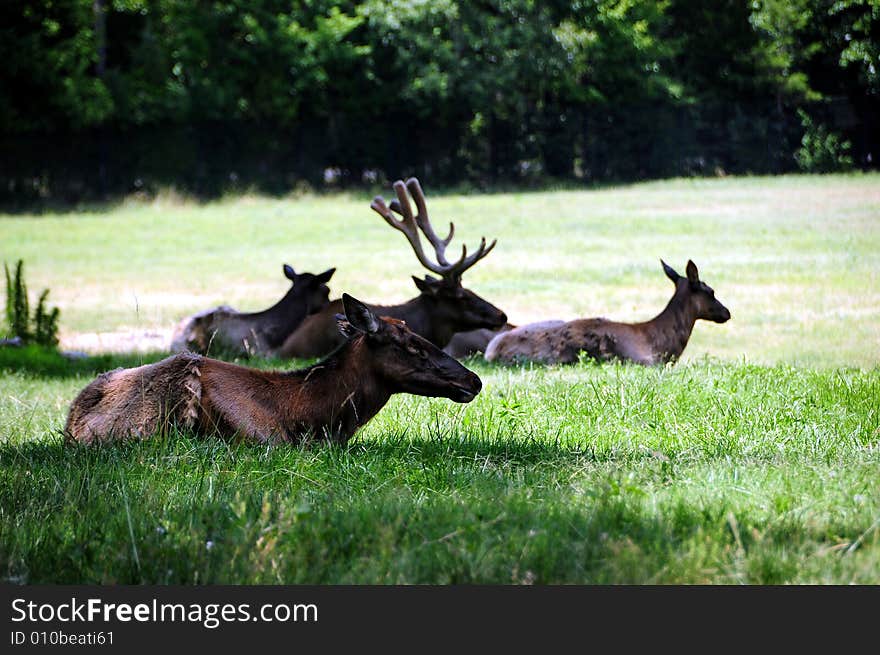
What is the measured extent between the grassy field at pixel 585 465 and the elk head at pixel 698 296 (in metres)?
0.49

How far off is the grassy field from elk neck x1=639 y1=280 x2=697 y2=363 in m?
0.59

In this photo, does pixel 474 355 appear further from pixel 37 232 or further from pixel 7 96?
pixel 7 96

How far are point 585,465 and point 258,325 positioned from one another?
6628mm

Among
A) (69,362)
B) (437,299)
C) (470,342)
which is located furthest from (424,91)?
(69,362)

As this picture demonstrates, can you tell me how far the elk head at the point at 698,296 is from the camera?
33.5 feet

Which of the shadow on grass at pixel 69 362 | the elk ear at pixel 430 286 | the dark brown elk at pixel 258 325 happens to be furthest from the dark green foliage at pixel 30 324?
the elk ear at pixel 430 286

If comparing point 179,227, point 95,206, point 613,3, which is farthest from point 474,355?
point 95,206

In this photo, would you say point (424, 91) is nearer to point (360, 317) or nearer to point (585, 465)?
point (360, 317)

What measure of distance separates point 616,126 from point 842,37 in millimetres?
4450

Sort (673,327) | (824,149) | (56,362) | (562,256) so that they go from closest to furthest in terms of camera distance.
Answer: (673,327), (56,362), (824,149), (562,256)

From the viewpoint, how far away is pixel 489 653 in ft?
12.6

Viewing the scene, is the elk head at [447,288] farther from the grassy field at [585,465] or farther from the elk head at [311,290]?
the elk head at [311,290]

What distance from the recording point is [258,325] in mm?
11539

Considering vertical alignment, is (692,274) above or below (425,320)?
above
